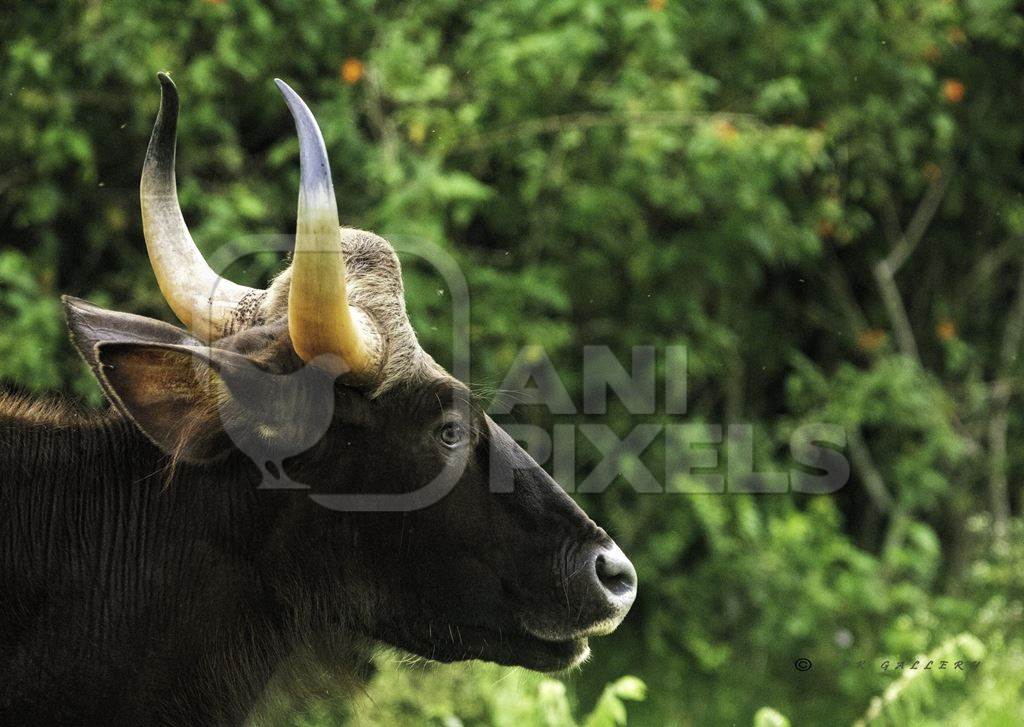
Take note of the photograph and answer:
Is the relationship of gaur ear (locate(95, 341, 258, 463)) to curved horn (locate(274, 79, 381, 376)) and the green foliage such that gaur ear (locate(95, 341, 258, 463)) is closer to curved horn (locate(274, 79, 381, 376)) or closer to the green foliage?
curved horn (locate(274, 79, 381, 376))

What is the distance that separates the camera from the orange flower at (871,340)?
863 cm


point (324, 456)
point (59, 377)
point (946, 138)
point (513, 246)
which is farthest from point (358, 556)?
point (946, 138)

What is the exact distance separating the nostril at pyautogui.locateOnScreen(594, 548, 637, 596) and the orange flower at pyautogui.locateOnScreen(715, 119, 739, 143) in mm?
4283

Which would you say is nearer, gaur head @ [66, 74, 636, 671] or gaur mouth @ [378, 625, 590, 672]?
gaur head @ [66, 74, 636, 671]

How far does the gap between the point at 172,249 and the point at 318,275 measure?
2.34ft

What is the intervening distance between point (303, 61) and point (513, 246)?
1590 millimetres

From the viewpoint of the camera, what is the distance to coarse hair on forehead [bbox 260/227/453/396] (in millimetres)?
3117

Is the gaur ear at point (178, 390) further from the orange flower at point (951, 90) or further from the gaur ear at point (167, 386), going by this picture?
the orange flower at point (951, 90)

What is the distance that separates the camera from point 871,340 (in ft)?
28.3

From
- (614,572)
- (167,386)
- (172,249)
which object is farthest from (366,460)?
(172,249)

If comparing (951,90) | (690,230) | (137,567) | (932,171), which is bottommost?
(932,171)

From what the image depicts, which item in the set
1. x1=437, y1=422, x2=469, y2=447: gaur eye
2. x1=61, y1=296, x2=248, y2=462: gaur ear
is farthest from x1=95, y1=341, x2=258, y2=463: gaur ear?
x1=437, y1=422, x2=469, y2=447: gaur eye

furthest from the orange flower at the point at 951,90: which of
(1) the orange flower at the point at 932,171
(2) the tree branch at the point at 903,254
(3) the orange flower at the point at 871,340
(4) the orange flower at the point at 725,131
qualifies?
(4) the orange flower at the point at 725,131

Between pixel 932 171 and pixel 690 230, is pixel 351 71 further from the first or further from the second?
pixel 932 171
